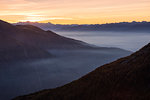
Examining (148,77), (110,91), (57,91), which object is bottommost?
(57,91)

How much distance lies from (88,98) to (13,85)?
14195cm

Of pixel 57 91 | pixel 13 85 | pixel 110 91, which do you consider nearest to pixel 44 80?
pixel 13 85

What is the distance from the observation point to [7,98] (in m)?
121

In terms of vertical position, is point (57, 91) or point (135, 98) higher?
point (135, 98)

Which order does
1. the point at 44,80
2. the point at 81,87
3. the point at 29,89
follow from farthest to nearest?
the point at 44,80 < the point at 29,89 < the point at 81,87

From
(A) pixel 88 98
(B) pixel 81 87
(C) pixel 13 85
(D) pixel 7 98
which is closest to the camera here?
(A) pixel 88 98

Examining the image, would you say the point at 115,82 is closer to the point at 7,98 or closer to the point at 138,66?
the point at 138,66

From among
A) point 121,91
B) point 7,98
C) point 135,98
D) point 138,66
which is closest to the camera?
point 135,98

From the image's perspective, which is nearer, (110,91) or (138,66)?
(110,91)

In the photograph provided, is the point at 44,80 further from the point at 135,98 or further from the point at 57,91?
the point at 135,98

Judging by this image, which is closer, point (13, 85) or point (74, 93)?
point (74, 93)

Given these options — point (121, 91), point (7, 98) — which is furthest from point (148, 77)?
point (7, 98)

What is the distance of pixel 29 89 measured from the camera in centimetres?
14788

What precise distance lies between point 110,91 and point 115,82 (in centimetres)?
283
